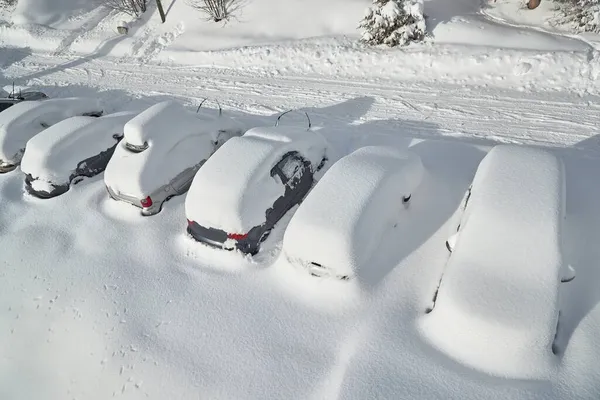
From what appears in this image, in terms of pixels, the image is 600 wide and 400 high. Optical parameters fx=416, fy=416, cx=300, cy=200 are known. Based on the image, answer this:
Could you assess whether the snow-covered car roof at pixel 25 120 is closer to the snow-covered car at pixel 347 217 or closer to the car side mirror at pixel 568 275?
the snow-covered car at pixel 347 217

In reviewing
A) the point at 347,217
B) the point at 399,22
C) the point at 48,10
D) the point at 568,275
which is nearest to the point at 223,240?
the point at 347,217

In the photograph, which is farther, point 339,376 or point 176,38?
point 176,38

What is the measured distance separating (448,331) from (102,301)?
483 centimetres

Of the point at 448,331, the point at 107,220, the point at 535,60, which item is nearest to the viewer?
the point at 448,331

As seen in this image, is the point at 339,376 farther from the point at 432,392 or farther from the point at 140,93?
the point at 140,93

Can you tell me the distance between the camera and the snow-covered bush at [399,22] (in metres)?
11.4

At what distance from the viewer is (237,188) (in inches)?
242

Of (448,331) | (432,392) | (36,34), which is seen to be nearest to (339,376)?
(432,392)

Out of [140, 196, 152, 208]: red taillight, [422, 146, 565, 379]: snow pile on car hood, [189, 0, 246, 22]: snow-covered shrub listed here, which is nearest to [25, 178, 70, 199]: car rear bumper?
[140, 196, 152, 208]: red taillight

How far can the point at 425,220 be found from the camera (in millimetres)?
6125

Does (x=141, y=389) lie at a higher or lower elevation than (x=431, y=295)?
lower

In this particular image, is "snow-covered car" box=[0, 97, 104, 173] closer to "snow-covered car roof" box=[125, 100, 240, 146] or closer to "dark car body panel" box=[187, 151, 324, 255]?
"snow-covered car roof" box=[125, 100, 240, 146]

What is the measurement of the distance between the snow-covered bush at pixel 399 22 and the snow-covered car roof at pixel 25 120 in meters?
8.32

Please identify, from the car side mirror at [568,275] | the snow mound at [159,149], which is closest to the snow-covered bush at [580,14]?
the car side mirror at [568,275]
